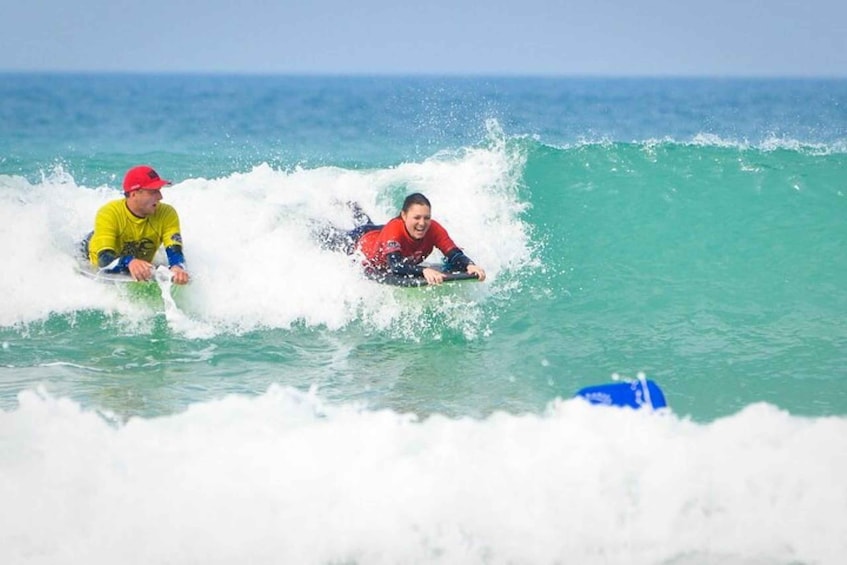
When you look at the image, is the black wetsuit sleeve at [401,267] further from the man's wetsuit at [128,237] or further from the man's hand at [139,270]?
the man's hand at [139,270]

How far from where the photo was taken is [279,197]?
12.8 m

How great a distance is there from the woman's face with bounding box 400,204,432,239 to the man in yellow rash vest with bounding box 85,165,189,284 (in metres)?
2.01

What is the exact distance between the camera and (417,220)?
8.74 meters

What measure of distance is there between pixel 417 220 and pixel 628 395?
3.81m

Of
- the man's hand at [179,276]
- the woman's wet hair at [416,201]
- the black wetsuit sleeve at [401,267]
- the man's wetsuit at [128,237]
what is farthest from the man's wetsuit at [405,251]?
the man's wetsuit at [128,237]

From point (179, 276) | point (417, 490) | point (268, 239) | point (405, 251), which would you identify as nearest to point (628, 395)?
point (417, 490)

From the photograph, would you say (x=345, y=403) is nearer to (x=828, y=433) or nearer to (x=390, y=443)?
(x=390, y=443)

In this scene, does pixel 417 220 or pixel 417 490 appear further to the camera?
pixel 417 220

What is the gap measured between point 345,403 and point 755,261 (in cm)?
576

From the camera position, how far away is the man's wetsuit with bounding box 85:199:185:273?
8789 mm

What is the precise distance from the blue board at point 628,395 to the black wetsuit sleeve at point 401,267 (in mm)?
3465

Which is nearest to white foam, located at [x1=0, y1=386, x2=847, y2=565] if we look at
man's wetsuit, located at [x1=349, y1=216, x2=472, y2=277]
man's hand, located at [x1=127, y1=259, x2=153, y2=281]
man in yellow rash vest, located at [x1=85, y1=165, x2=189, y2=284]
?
man's hand, located at [x1=127, y1=259, x2=153, y2=281]

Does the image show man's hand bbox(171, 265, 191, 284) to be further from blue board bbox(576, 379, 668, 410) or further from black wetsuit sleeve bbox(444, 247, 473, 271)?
blue board bbox(576, 379, 668, 410)

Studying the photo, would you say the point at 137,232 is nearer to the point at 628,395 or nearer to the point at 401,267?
the point at 401,267
